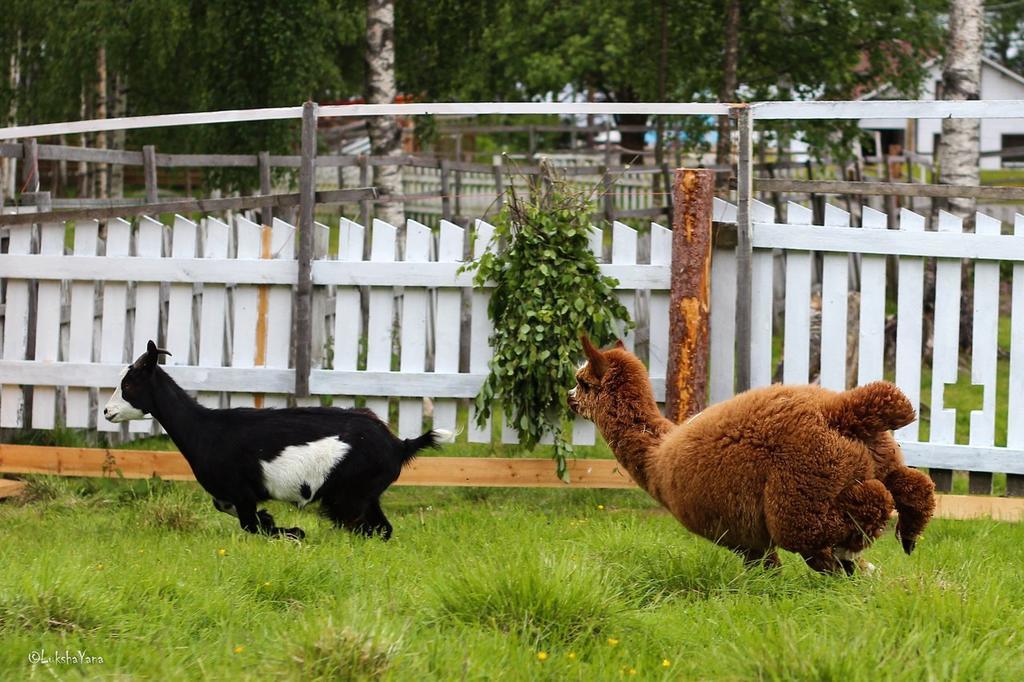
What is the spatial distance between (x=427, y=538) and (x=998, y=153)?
1266 cm

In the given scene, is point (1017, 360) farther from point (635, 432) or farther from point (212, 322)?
point (212, 322)

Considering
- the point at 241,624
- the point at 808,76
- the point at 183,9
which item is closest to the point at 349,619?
the point at 241,624

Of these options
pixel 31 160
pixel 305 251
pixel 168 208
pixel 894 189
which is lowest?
pixel 305 251

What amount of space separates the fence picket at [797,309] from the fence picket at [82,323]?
4066mm

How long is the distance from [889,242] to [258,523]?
353 centimetres

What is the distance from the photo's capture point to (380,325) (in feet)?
23.6

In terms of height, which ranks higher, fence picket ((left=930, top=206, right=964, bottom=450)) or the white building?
the white building

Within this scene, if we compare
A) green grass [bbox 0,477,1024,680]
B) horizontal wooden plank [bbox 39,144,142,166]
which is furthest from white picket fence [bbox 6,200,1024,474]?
horizontal wooden plank [bbox 39,144,142,166]

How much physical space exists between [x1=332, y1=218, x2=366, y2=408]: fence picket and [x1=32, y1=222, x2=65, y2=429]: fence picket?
5.87 feet

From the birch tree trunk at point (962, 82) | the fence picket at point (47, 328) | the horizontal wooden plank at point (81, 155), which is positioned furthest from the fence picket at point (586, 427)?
the birch tree trunk at point (962, 82)

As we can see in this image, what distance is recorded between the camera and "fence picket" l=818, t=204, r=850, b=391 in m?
6.76

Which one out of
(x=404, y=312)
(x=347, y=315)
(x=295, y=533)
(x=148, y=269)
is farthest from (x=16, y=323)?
(x=295, y=533)

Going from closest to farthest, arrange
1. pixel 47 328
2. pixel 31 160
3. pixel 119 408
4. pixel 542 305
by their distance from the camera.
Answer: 1. pixel 119 408
2. pixel 542 305
3. pixel 47 328
4. pixel 31 160

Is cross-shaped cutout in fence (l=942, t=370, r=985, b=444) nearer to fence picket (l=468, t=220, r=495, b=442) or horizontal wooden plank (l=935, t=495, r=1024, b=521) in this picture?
horizontal wooden plank (l=935, t=495, r=1024, b=521)
